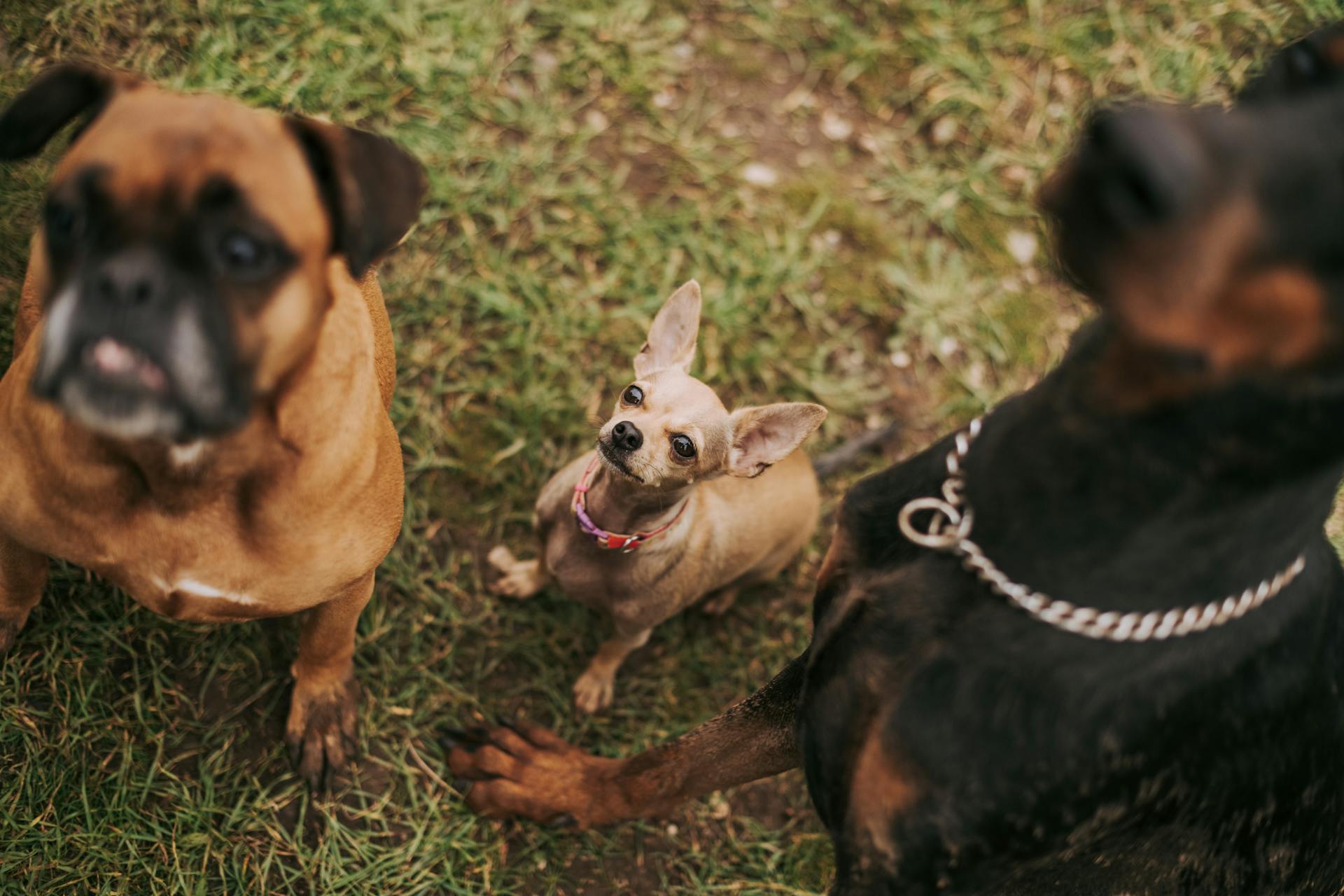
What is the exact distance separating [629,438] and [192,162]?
1.60 metres

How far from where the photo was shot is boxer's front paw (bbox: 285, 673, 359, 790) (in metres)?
3.83

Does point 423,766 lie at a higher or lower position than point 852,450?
lower

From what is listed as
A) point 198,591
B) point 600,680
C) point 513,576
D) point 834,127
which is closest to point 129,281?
point 198,591

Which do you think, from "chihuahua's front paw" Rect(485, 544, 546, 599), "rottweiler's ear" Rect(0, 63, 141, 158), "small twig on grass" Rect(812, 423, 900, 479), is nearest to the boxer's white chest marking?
"rottweiler's ear" Rect(0, 63, 141, 158)

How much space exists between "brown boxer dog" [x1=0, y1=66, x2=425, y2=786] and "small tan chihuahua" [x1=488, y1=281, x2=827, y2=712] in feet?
2.63

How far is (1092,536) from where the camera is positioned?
2148 mm

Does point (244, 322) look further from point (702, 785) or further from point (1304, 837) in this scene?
point (1304, 837)

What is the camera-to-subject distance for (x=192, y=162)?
7.19 feet

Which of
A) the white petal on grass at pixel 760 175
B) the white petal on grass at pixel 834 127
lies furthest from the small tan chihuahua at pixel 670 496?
the white petal on grass at pixel 834 127

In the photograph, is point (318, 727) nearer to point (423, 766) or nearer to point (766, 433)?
point (423, 766)

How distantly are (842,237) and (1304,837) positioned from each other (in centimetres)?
355

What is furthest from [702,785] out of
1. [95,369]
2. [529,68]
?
[529,68]

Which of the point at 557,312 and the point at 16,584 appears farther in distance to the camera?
the point at 557,312

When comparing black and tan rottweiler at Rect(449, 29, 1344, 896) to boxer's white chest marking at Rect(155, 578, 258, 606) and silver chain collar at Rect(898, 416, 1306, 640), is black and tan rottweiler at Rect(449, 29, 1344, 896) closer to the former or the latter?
silver chain collar at Rect(898, 416, 1306, 640)
